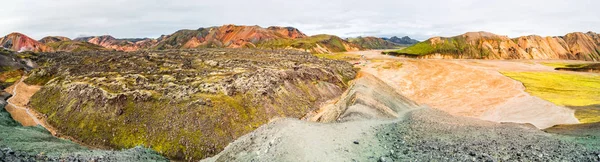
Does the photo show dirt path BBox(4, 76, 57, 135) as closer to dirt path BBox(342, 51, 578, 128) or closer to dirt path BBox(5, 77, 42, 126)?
dirt path BBox(5, 77, 42, 126)

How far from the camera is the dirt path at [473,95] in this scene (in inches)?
2224

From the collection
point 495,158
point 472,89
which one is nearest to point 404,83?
point 472,89

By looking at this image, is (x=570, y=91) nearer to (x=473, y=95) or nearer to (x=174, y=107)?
(x=473, y=95)

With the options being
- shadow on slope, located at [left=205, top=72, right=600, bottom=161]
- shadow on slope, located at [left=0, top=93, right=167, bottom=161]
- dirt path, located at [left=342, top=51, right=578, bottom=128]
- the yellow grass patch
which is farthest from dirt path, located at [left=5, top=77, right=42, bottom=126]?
the yellow grass patch

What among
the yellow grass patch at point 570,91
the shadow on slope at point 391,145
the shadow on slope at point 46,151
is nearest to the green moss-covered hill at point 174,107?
the shadow on slope at point 46,151

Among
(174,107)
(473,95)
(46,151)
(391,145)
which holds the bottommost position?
(473,95)

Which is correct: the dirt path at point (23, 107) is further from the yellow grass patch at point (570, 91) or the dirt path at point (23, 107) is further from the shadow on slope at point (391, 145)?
the yellow grass patch at point (570, 91)

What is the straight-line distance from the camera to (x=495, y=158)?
20422mm

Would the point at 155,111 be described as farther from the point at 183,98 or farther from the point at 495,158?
the point at 495,158

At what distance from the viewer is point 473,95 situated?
8194 cm

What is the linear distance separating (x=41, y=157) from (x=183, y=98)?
104 feet

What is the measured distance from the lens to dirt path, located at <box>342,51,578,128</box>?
185 ft

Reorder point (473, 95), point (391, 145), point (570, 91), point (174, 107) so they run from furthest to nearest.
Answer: point (473, 95)
point (570, 91)
point (174, 107)
point (391, 145)

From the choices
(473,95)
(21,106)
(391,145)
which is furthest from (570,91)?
(21,106)
